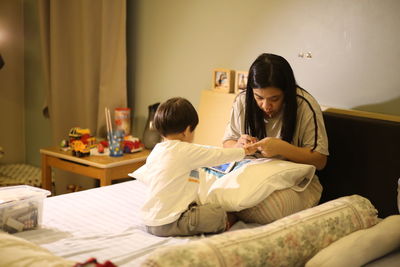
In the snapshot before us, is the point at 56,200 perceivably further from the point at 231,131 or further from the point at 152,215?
the point at 231,131

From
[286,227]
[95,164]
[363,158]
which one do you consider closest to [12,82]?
[95,164]

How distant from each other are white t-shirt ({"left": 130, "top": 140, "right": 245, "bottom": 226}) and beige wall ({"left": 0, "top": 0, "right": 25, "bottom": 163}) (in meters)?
2.74

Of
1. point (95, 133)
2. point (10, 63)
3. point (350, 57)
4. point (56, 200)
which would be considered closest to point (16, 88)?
point (10, 63)

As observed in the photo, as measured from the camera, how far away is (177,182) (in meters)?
1.97

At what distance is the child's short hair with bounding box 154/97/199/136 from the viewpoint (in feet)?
6.68

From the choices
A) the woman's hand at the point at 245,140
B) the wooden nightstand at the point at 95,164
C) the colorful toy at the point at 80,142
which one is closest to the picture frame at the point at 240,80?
the woman's hand at the point at 245,140

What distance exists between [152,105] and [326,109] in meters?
1.30

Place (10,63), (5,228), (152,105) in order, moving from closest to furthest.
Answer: (5,228) < (152,105) < (10,63)

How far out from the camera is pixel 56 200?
2.32 m

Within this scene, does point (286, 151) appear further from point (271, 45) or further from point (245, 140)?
point (271, 45)

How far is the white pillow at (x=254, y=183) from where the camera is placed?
6.71ft

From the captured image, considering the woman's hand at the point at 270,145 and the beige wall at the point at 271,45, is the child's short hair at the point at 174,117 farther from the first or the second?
the beige wall at the point at 271,45

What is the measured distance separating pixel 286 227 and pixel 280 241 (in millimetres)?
89

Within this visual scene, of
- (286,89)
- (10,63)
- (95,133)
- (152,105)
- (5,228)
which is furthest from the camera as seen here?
(10,63)
